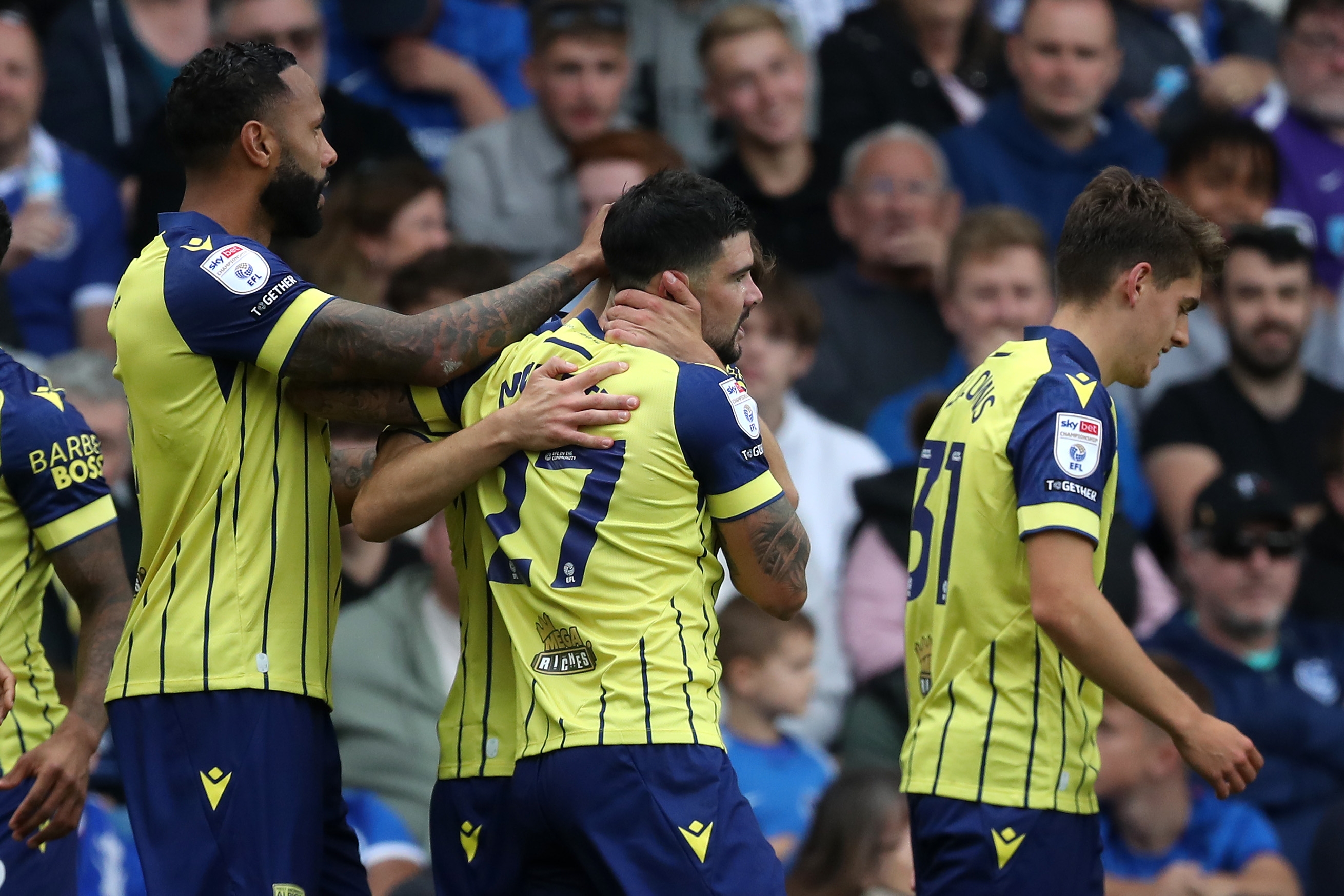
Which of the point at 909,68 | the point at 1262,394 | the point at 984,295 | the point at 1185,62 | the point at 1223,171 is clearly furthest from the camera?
the point at 1185,62

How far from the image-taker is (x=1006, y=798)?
448 cm

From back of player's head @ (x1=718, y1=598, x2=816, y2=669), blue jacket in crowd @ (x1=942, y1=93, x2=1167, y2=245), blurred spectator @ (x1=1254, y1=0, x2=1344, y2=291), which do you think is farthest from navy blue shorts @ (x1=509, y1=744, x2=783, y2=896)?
blurred spectator @ (x1=1254, y1=0, x2=1344, y2=291)

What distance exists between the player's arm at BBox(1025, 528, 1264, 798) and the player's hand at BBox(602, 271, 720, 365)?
954 millimetres

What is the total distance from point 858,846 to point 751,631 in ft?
3.95

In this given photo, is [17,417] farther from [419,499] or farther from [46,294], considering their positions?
[46,294]

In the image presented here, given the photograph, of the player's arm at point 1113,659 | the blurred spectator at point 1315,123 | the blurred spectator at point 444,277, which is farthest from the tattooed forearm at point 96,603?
the blurred spectator at point 1315,123

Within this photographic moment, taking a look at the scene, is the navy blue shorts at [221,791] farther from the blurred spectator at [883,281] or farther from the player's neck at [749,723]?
the blurred spectator at [883,281]

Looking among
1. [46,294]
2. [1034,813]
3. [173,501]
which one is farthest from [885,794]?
[46,294]

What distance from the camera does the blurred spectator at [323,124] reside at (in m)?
8.27

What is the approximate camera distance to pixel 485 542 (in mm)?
4223

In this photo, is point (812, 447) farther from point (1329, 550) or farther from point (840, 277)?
point (1329, 550)

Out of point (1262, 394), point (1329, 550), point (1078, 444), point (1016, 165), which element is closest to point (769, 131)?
point (1016, 165)

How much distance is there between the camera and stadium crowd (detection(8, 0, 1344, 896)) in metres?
7.10

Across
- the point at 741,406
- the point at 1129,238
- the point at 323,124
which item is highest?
the point at 323,124
